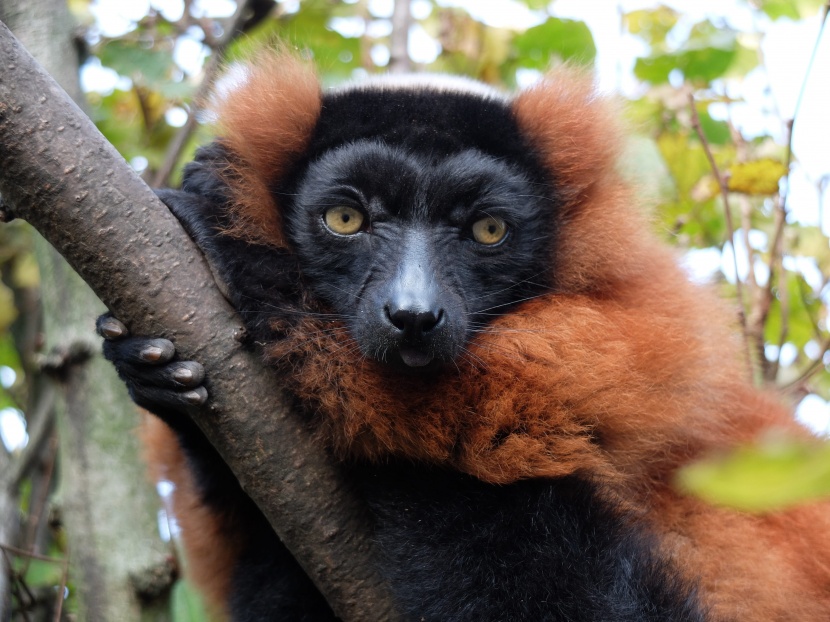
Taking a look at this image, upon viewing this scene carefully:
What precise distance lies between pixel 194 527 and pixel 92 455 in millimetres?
590

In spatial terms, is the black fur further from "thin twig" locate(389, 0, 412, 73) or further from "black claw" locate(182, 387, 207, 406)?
"thin twig" locate(389, 0, 412, 73)

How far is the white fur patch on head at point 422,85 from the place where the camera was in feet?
10.6

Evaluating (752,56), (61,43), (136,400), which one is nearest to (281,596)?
(136,400)

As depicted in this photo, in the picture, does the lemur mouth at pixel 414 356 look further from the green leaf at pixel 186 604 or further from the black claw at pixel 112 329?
the green leaf at pixel 186 604

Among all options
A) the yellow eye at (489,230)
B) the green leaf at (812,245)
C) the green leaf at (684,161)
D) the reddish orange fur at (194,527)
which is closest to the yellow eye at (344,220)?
the yellow eye at (489,230)

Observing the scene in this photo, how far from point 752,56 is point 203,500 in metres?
4.05

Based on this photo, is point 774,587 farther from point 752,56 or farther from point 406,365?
point 752,56

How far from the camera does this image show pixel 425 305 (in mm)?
2357

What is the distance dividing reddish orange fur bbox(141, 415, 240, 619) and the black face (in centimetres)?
92

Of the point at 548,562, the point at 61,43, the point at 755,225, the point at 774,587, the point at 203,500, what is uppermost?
the point at 61,43

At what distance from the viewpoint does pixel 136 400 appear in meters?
2.37

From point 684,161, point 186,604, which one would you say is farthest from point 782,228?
point 186,604

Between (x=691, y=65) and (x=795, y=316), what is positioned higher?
(x=691, y=65)

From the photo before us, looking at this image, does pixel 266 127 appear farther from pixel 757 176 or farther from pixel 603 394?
pixel 757 176
